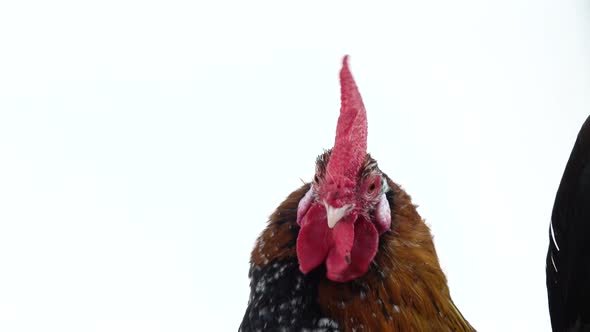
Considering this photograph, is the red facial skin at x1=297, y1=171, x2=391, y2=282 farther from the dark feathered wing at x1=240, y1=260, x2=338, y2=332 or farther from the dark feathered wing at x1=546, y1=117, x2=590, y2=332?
the dark feathered wing at x1=546, y1=117, x2=590, y2=332

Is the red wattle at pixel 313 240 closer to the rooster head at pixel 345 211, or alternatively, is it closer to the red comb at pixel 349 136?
the rooster head at pixel 345 211

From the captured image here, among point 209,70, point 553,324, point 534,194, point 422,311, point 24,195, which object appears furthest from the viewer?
point 534,194

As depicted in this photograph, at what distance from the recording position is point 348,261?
1186 mm

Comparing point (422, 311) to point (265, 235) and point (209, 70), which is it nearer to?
point (265, 235)

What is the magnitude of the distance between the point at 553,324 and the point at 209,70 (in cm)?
173

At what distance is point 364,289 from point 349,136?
0.32 meters

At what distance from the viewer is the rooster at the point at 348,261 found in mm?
1205

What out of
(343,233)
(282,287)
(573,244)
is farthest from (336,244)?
(573,244)

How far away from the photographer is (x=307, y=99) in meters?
2.67

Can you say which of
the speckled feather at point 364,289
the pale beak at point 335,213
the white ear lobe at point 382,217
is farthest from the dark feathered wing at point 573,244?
Result: the pale beak at point 335,213

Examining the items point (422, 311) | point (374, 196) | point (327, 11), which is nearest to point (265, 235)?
point (374, 196)

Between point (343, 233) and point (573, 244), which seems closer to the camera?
point (343, 233)

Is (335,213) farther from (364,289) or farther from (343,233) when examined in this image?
(364,289)

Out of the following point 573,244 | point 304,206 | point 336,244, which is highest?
point 304,206
